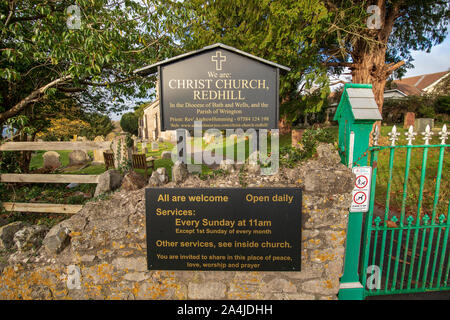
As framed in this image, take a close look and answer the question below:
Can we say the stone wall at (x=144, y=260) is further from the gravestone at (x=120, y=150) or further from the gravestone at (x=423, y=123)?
the gravestone at (x=423, y=123)

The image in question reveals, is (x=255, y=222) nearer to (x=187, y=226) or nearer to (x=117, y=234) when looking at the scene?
(x=187, y=226)

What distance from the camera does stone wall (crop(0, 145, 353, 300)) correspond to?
9.04 ft

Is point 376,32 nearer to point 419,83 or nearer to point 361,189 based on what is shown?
point 361,189

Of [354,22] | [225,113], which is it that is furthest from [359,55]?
[225,113]

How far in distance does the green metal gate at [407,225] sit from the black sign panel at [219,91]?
60.1 inches

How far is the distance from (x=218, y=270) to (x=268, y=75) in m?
2.74

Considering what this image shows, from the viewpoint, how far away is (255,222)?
2.81 m

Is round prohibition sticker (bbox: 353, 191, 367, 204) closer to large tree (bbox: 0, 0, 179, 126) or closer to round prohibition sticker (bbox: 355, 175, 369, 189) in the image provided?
round prohibition sticker (bbox: 355, 175, 369, 189)

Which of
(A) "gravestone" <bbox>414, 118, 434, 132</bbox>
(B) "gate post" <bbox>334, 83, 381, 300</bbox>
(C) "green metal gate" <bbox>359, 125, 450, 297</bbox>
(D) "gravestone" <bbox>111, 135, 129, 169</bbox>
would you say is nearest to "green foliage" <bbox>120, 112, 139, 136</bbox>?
(A) "gravestone" <bbox>414, 118, 434, 132</bbox>

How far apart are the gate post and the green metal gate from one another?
0.14 meters

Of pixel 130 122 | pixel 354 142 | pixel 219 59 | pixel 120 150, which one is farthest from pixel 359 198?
pixel 130 122

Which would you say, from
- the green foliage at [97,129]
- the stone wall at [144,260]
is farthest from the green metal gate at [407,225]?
the green foliage at [97,129]

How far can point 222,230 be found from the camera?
2.84 metres

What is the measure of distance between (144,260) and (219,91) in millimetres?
2471
